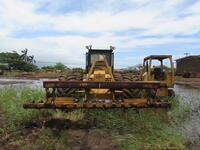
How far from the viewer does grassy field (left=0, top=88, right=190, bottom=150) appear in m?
7.54

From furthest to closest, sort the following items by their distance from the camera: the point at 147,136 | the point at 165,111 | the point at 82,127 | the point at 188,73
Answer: the point at 188,73, the point at 165,111, the point at 82,127, the point at 147,136

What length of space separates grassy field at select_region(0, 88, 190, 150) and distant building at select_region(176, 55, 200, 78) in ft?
137

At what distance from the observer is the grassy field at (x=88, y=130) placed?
754 centimetres

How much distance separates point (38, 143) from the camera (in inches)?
292

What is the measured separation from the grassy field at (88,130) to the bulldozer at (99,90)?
0.39 m

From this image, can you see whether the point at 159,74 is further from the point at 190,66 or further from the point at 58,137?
the point at 190,66

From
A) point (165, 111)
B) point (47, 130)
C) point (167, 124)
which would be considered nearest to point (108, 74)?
point (165, 111)

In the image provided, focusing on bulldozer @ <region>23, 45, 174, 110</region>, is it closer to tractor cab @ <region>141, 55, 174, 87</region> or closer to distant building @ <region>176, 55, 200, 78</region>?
tractor cab @ <region>141, 55, 174, 87</region>

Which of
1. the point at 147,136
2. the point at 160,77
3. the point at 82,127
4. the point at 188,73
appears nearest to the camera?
the point at 147,136

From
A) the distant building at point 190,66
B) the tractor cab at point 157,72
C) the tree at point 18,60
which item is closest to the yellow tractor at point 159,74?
the tractor cab at point 157,72

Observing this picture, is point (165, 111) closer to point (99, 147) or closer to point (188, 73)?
point (99, 147)

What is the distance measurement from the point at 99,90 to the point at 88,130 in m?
2.71

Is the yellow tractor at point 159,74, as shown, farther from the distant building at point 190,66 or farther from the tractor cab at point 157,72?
the distant building at point 190,66

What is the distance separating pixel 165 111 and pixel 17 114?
490 centimetres
